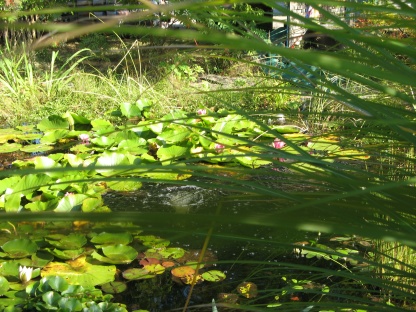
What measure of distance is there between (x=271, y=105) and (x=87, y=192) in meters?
2.66

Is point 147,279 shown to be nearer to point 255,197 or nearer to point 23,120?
point 255,197

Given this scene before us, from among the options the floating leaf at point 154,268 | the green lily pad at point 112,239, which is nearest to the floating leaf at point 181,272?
the floating leaf at point 154,268

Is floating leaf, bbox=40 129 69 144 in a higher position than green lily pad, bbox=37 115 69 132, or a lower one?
lower

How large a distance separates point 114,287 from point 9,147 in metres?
2.06

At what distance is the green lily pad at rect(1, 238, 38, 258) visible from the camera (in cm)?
236

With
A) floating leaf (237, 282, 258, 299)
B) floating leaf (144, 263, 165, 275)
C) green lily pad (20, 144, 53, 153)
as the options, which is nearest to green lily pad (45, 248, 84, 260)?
floating leaf (144, 263, 165, 275)

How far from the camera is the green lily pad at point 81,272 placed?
2252 mm

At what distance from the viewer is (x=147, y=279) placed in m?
2.38

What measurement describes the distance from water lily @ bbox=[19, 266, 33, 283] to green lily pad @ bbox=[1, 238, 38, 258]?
16cm

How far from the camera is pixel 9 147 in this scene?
3.99 meters

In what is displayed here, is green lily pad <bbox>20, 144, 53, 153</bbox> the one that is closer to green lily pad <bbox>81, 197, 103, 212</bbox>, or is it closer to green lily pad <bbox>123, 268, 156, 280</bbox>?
green lily pad <bbox>81, 197, 103, 212</bbox>

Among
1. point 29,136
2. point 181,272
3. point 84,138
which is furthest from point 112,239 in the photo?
point 29,136

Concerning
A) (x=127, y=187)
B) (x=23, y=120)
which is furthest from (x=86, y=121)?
(x=127, y=187)

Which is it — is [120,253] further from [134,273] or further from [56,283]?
[56,283]
